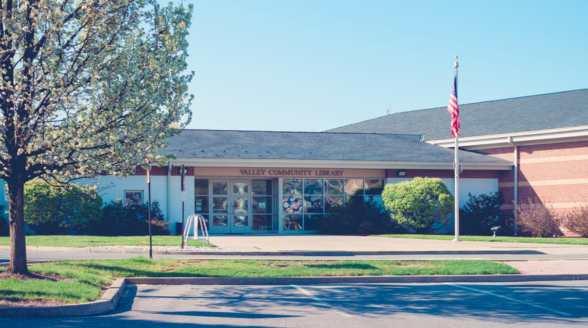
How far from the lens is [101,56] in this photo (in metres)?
9.21

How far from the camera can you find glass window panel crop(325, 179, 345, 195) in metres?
26.4

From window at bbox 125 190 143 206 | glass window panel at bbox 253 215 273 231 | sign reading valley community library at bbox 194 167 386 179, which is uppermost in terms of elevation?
sign reading valley community library at bbox 194 167 386 179

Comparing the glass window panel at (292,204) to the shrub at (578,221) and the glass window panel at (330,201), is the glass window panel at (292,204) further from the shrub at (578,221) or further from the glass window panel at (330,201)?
the shrub at (578,221)

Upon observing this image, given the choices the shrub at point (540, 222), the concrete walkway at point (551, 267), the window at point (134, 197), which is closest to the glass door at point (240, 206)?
the window at point (134, 197)

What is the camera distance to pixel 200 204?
83.7 ft

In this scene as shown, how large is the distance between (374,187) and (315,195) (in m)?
2.85

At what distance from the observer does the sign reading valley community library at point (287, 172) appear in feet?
81.3

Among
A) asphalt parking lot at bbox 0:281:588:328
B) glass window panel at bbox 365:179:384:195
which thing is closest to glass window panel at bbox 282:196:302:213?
glass window panel at bbox 365:179:384:195

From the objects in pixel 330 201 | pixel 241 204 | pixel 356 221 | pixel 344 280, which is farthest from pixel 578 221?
pixel 344 280

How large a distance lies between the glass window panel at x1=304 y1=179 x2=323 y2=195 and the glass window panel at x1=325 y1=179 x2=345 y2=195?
0.96ft

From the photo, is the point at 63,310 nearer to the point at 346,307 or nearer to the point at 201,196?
the point at 346,307

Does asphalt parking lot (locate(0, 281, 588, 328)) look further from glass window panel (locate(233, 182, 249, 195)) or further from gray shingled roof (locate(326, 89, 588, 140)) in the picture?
gray shingled roof (locate(326, 89, 588, 140))

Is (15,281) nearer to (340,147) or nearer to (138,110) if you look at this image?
(138,110)

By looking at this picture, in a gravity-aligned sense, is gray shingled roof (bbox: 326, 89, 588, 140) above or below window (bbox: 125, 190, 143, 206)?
above
